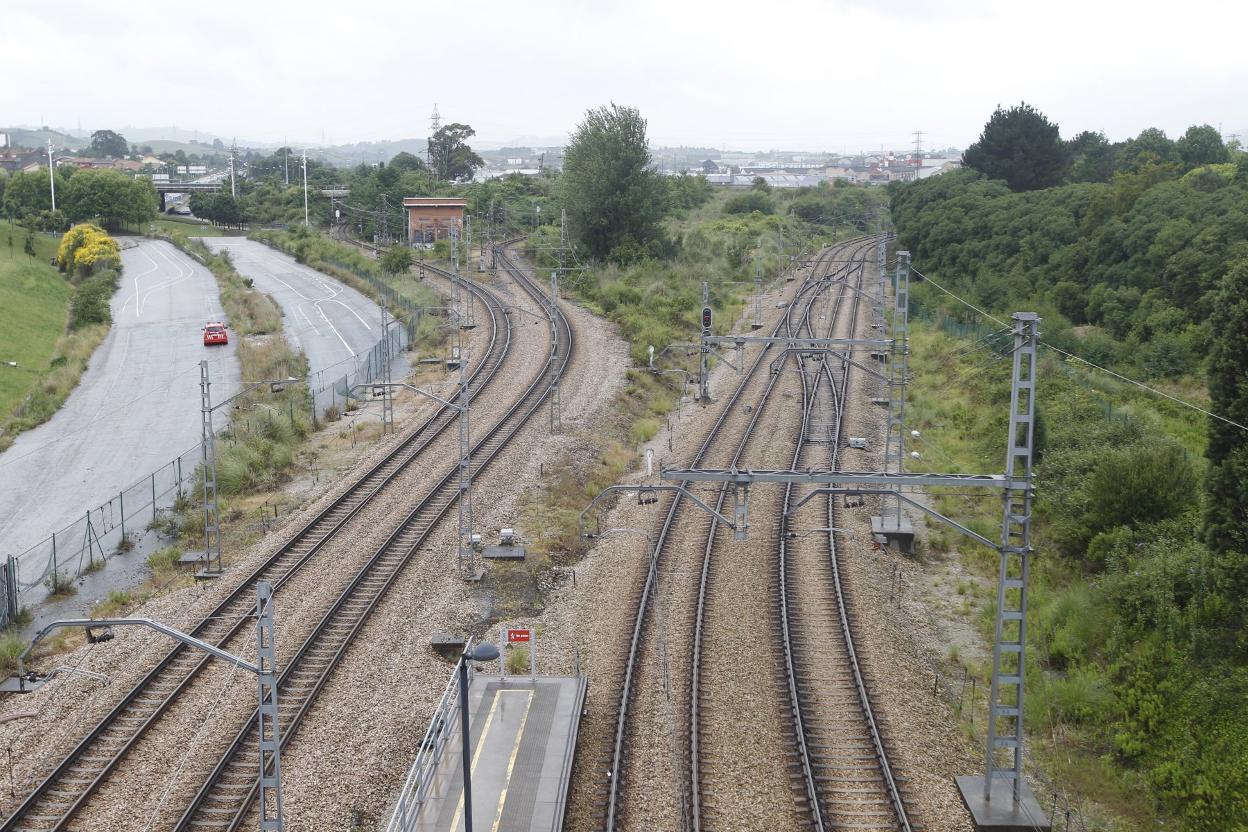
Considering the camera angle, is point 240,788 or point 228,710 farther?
point 228,710

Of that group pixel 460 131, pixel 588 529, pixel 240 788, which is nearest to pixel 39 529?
pixel 588 529

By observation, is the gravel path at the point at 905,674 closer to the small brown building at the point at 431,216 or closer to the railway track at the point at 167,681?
the railway track at the point at 167,681

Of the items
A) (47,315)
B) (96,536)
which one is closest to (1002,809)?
(96,536)

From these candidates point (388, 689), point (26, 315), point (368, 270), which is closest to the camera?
point (388, 689)

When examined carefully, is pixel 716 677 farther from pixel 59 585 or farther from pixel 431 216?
pixel 431 216

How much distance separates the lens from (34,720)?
17.2 m

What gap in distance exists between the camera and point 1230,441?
1858cm

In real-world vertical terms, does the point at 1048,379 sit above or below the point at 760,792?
above

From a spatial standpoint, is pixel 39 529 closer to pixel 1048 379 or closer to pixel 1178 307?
pixel 1048 379

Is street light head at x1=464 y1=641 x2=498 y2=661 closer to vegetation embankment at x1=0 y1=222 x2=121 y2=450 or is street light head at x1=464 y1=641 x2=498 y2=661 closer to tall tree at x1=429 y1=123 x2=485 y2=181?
vegetation embankment at x1=0 y1=222 x2=121 y2=450

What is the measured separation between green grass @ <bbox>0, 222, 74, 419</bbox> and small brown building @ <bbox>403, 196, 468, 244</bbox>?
80.6ft

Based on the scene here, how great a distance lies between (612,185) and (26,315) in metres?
33.1

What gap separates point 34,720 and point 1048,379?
30.2m

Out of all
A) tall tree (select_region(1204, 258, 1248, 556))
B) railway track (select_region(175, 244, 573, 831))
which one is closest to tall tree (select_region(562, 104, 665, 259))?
railway track (select_region(175, 244, 573, 831))
